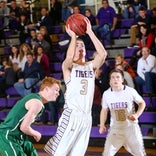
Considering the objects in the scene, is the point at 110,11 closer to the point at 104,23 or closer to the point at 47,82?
the point at 104,23

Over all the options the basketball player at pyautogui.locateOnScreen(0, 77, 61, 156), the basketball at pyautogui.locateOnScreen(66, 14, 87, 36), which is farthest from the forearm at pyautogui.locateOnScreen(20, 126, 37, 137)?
the basketball at pyautogui.locateOnScreen(66, 14, 87, 36)

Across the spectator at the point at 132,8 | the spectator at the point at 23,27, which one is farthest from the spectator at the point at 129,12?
the spectator at the point at 23,27

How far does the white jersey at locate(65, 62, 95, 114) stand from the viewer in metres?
4.98

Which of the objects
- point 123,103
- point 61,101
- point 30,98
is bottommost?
point 61,101

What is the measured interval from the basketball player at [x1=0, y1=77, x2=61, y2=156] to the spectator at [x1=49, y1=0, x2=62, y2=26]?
29.9 ft

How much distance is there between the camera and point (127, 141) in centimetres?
560

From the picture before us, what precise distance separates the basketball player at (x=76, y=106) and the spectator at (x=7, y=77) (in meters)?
5.58

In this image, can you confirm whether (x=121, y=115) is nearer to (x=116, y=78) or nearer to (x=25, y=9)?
(x=116, y=78)

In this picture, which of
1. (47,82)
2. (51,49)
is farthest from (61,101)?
(47,82)

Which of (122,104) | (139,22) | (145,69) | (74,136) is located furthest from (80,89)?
(139,22)

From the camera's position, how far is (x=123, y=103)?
223 inches

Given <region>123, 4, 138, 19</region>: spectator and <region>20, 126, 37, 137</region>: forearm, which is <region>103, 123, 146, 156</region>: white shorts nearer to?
<region>20, 126, 37, 137</region>: forearm

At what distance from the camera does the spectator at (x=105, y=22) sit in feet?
37.7

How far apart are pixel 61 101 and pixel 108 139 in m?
3.57
